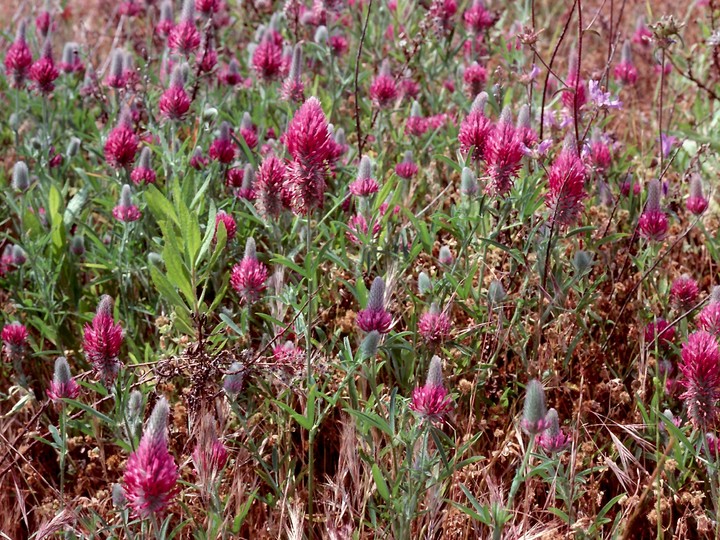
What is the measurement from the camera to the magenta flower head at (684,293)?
2.57 m

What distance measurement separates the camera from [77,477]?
2.62 metres

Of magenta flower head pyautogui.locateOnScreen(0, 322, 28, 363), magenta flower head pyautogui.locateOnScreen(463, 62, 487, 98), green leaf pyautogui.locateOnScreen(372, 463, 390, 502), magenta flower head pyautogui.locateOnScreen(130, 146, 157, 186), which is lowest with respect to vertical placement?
magenta flower head pyautogui.locateOnScreen(0, 322, 28, 363)

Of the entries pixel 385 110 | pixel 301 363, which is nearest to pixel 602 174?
pixel 385 110

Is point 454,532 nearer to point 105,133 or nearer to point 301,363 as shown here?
point 301,363

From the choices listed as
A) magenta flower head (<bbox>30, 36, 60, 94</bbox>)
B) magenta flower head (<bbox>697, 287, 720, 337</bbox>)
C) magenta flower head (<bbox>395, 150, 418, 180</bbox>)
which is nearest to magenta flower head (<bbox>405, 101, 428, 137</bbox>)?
magenta flower head (<bbox>395, 150, 418, 180</bbox>)

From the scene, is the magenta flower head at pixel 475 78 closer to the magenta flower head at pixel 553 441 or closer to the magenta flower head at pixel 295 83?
the magenta flower head at pixel 295 83

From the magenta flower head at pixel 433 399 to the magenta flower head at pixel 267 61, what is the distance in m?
1.93

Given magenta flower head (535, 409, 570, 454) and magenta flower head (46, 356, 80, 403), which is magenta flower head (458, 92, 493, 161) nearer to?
magenta flower head (535, 409, 570, 454)

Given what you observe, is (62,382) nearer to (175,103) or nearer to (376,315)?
(376,315)

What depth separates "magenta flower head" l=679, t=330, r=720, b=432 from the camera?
6.46ft

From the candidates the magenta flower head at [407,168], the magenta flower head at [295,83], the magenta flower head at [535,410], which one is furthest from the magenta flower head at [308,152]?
the magenta flower head at [295,83]

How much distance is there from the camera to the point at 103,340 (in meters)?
2.09

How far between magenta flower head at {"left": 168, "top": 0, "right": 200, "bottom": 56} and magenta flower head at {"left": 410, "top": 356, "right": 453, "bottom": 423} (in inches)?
77.2

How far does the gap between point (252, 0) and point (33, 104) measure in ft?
4.26
